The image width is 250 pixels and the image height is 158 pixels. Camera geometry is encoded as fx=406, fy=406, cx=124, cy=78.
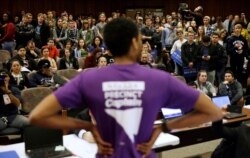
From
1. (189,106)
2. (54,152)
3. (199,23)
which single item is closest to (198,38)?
(199,23)

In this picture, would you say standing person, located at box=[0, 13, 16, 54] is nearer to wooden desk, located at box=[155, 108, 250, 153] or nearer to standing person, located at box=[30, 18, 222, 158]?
wooden desk, located at box=[155, 108, 250, 153]

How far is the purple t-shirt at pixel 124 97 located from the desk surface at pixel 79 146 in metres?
1.60

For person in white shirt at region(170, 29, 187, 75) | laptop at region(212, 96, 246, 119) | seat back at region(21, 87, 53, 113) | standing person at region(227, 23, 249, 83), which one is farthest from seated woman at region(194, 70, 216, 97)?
seat back at region(21, 87, 53, 113)

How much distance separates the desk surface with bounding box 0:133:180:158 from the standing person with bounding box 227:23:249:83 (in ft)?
18.0

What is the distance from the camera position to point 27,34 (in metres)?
10.1

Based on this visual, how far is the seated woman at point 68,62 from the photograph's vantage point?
28.0 ft

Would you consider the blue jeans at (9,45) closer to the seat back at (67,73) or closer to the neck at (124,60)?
the seat back at (67,73)

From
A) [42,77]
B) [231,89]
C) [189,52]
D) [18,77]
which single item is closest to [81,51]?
[189,52]

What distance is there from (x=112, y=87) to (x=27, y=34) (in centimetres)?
885

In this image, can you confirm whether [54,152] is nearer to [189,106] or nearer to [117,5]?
[189,106]

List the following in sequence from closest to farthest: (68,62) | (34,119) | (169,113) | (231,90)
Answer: (34,119)
(169,113)
(231,90)
(68,62)

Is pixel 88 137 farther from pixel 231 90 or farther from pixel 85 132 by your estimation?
pixel 231 90

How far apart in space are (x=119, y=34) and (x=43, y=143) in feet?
6.64

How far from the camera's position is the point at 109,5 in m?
17.7
